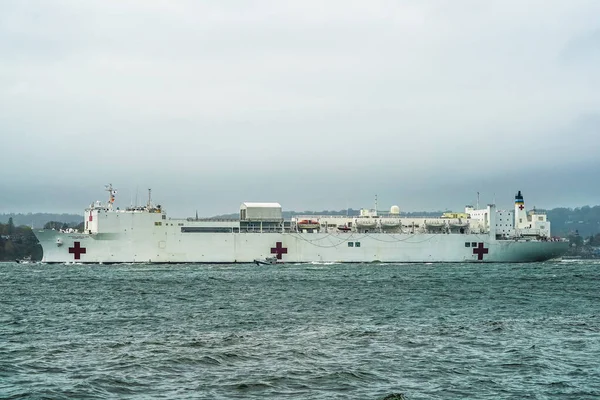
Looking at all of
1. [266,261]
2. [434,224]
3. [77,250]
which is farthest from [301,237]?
[77,250]

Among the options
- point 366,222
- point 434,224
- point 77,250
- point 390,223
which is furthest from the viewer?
point 434,224

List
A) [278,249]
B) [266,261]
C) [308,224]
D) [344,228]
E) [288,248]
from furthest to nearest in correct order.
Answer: [344,228], [308,224], [288,248], [278,249], [266,261]

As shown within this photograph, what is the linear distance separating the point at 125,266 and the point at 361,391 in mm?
35979

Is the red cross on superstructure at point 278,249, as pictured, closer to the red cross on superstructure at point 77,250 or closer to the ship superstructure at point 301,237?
the ship superstructure at point 301,237

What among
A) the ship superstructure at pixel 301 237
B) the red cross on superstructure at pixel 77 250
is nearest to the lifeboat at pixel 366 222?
the ship superstructure at pixel 301 237

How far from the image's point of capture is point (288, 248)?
49.1 m

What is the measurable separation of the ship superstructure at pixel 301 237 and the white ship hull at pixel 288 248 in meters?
0.06

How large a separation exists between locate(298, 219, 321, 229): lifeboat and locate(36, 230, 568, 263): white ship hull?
146 centimetres

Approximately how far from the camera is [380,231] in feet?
171

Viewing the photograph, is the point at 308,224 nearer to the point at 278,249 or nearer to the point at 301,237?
the point at 301,237

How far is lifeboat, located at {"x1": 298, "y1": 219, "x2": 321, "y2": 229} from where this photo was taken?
5091 centimetres

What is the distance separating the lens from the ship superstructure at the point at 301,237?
153 ft

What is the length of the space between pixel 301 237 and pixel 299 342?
110 ft

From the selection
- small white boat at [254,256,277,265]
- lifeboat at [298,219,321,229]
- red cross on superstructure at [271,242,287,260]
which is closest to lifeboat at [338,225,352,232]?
lifeboat at [298,219,321,229]
